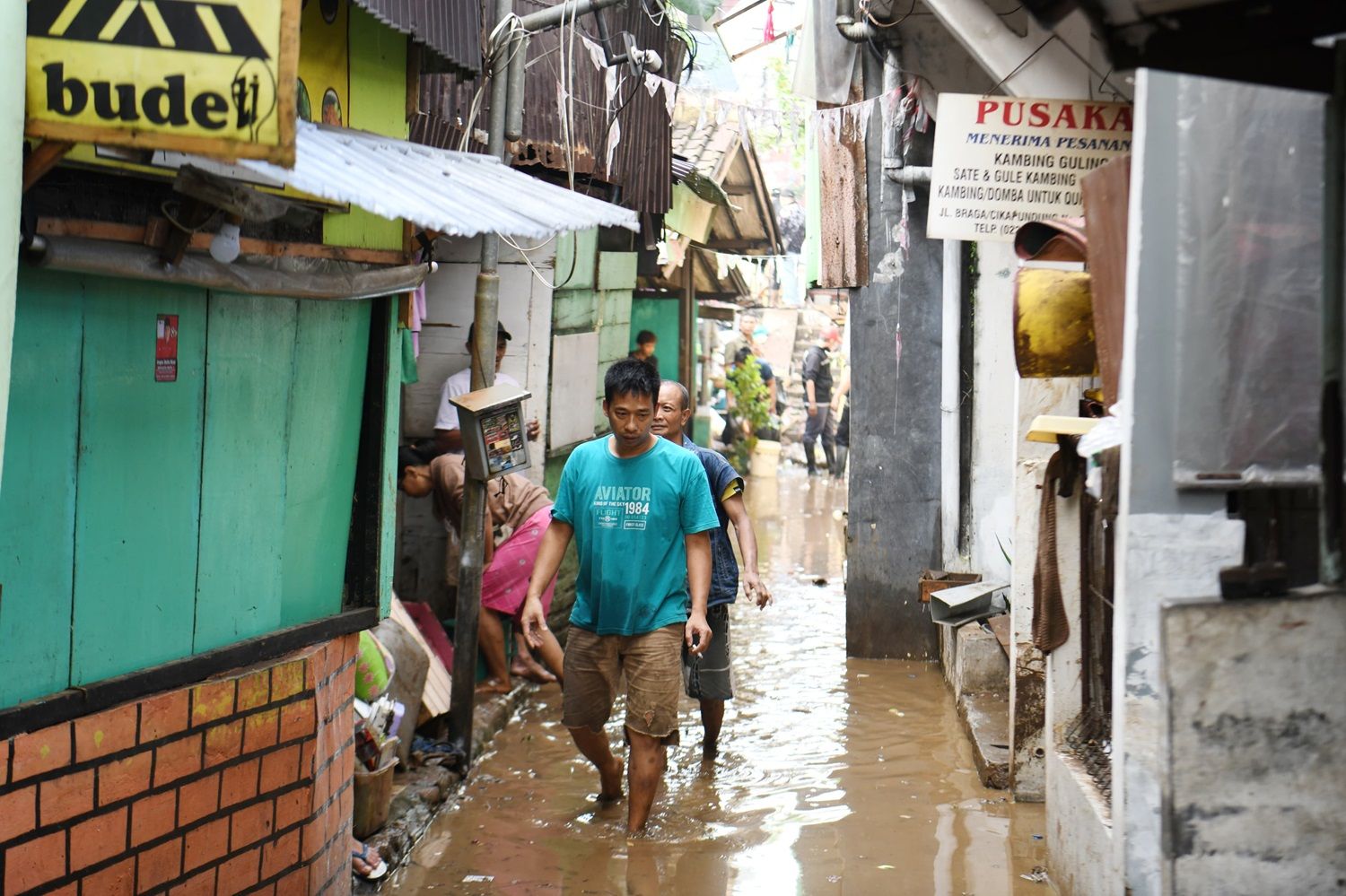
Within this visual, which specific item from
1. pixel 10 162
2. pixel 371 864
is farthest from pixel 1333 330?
pixel 371 864

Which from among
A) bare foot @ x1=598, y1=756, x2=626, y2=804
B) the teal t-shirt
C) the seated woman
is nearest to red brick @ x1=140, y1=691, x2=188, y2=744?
the teal t-shirt

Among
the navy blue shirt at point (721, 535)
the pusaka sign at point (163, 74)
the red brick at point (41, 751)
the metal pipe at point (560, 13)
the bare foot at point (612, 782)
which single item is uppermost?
the metal pipe at point (560, 13)

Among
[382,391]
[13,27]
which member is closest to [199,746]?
[382,391]

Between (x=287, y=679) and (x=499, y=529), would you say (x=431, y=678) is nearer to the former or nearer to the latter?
(x=499, y=529)

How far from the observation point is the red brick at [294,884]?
4.62m

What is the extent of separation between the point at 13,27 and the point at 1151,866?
11.5ft

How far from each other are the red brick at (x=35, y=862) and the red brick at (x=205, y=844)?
20.8 inches

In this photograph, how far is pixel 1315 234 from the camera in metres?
3.35

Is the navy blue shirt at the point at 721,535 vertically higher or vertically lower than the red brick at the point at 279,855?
higher

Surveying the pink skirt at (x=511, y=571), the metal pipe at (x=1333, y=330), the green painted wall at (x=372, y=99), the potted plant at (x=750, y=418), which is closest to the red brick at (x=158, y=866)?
the green painted wall at (x=372, y=99)

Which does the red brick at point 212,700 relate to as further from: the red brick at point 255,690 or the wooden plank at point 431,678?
the wooden plank at point 431,678

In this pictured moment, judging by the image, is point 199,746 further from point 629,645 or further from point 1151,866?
point 1151,866

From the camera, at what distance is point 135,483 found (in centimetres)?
395

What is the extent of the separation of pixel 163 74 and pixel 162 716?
1.88m
